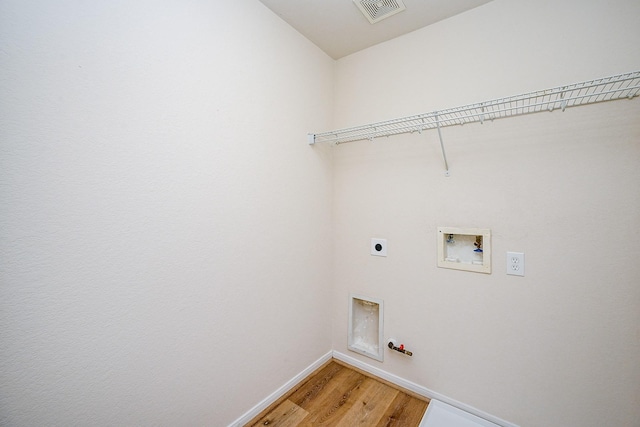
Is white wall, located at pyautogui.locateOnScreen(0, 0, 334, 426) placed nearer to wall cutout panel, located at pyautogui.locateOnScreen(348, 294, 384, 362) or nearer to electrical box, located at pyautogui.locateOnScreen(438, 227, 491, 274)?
wall cutout panel, located at pyautogui.locateOnScreen(348, 294, 384, 362)

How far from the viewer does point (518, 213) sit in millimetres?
1466

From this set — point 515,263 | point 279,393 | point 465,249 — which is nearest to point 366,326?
point 279,393

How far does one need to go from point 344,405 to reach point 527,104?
207 cm

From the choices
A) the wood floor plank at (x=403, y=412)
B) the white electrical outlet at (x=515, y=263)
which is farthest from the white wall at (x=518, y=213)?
the wood floor plank at (x=403, y=412)

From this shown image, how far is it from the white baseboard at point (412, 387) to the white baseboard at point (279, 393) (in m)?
0.18

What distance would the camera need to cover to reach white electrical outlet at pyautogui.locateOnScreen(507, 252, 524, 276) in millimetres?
1448

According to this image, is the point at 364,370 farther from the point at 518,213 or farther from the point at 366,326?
the point at 518,213

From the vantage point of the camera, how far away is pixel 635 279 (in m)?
1.21

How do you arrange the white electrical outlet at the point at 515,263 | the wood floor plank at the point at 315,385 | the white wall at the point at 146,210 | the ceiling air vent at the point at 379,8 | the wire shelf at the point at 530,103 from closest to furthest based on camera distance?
the white wall at the point at 146,210 < the wire shelf at the point at 530,103 < the white electrical outlet at the point at 515,263 < the ceiling air vent at the point at 379,8 < the wood floor plank at the point at 315,385

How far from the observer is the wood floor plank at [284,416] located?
Answer: 1511 mm

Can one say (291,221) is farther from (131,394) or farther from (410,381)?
(410,381)

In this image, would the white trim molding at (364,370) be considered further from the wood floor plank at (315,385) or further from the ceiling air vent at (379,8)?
the ceiling air vent at (379,8)

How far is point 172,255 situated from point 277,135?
0.95 meters

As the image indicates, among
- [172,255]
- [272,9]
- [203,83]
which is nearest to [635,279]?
[172,255]
